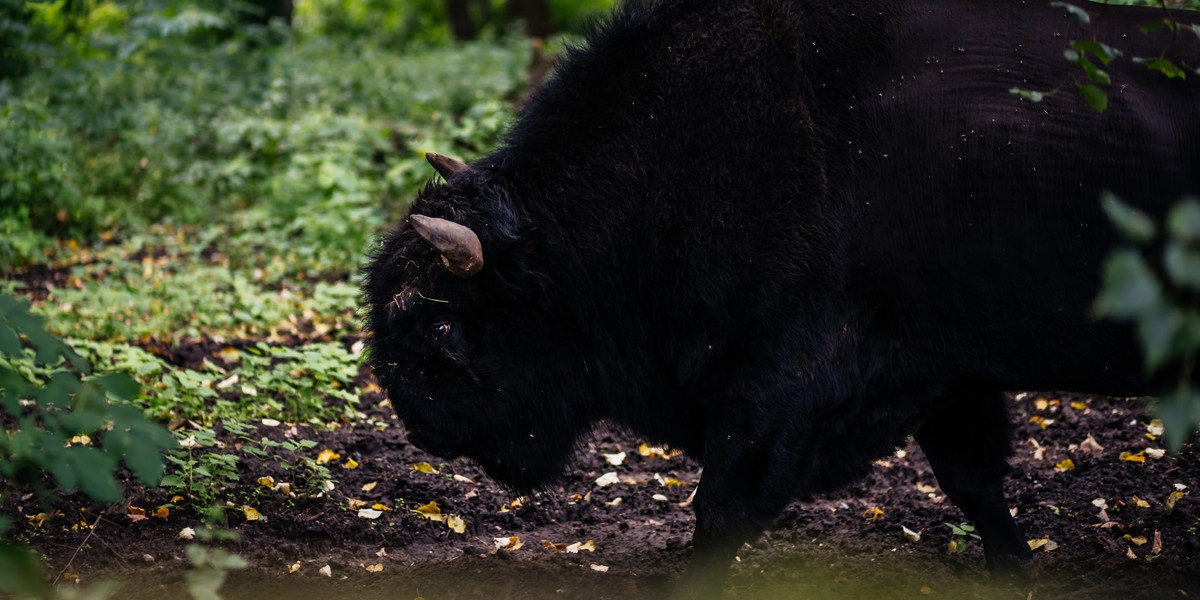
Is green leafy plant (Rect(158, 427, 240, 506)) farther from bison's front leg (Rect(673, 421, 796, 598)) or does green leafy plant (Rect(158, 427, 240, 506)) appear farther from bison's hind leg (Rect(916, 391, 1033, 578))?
bison's hind leg (Rect(916, 391, 1033, 578))

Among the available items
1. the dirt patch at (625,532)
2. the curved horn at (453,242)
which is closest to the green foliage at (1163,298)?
the curved horn at (453,242)

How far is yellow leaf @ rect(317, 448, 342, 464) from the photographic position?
5.25 meters

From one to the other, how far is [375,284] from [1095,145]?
8.44 ft

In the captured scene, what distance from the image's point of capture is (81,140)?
1024 cm

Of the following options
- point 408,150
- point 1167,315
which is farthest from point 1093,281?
point 408,150

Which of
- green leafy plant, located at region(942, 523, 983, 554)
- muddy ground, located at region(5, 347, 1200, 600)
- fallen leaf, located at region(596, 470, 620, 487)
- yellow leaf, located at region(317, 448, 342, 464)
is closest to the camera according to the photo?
muddy ground, located at region(5, 347, 1200, 600)

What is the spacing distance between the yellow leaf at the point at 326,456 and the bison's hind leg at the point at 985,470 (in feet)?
8.80

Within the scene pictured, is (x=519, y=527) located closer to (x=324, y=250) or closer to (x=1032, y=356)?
(x=1032, y=356)

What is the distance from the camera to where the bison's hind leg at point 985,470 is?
4.48 m

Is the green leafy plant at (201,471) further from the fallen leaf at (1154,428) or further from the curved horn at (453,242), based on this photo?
the fallen leaf at (1154,428)

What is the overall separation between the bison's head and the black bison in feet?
0.04

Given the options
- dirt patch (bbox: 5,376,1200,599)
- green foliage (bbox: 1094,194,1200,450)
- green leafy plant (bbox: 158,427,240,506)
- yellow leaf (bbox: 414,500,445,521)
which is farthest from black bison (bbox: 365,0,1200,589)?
green foliage (bbox: 1094,194,1200,450)

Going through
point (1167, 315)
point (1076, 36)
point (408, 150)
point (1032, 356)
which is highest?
point (1076, 36)

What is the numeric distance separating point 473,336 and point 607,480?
1615 mm
